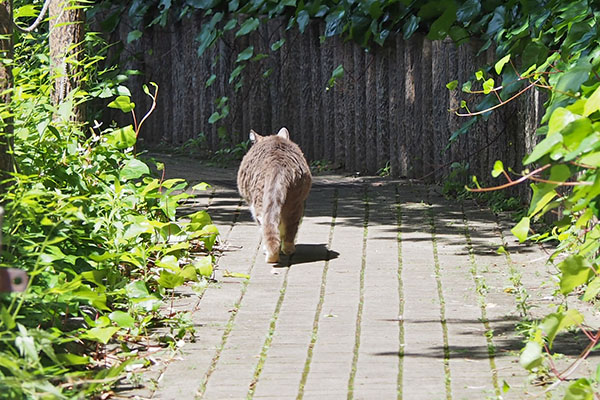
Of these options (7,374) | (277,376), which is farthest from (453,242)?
(7,374)

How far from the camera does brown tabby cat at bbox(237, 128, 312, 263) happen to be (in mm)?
7344

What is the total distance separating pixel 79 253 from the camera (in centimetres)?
599

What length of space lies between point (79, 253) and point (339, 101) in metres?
6.18

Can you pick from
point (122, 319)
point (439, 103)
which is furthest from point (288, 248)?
point (439, 103)

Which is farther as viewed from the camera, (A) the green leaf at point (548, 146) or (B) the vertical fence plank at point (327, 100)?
(B) the vertical fence plank at point (327, 100)

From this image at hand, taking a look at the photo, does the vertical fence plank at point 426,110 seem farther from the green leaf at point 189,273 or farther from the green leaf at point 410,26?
the green leaf at point 189,273

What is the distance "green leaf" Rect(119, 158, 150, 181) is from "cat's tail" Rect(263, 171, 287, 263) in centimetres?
88

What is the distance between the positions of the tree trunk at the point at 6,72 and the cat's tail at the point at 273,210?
6.71 ft

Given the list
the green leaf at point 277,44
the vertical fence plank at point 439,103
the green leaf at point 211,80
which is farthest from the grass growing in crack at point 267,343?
the green leaf at point 211,80

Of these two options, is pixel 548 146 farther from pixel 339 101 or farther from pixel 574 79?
pixel 339 101

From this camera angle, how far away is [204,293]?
6.71 meters

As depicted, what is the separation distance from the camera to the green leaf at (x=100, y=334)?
4976mm

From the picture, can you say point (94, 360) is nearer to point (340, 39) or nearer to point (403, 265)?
point (403, 265)

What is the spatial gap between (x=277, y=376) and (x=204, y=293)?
5.65ft
